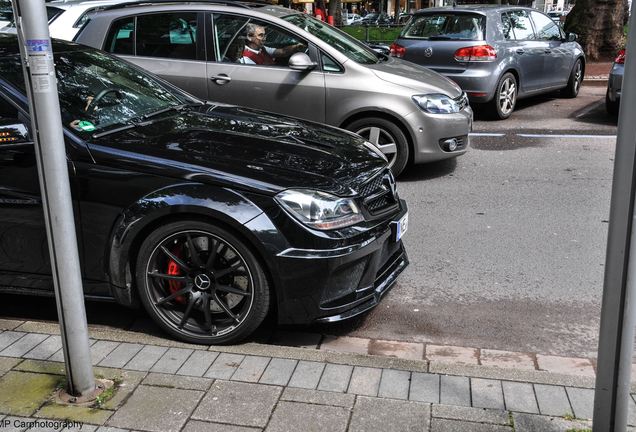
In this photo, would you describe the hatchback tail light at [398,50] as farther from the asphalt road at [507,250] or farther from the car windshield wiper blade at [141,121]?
the car windshield wiper blade at [141,121]

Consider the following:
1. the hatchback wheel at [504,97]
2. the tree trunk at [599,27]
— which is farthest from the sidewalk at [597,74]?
the hatchback wheel at [504,97]

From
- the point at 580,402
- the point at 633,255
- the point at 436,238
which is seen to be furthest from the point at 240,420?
the point at 436,238

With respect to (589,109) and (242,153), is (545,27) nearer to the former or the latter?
(589,109)

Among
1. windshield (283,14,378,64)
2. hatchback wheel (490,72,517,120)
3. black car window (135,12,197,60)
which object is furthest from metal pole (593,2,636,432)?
hatchback wheel (490,72,517,120)

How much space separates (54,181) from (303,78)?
4.60 meters

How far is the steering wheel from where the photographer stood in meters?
4.09

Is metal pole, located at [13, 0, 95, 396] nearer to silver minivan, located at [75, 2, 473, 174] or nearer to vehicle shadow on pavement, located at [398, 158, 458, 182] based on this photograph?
silver minivan, located at [75, 2, 473, 174]

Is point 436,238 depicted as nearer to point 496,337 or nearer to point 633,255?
point 496,337

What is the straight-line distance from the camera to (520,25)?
10.8 m

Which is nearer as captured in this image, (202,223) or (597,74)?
(202,223)

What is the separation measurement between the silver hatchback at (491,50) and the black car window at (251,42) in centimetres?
371

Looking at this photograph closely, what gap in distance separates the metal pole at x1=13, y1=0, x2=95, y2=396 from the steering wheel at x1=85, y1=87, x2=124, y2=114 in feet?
4.38

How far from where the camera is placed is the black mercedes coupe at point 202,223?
3.54m

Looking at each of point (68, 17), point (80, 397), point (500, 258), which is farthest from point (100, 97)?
point (68, 17)
